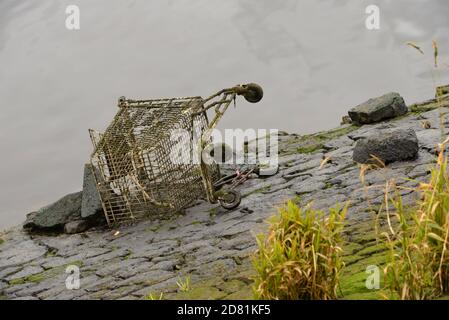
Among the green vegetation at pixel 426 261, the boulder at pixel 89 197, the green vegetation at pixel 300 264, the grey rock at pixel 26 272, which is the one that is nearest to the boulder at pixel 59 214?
the boulder at pixel 89 197

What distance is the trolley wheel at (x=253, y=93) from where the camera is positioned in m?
8.52

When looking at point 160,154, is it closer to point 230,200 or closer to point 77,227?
point 230,200

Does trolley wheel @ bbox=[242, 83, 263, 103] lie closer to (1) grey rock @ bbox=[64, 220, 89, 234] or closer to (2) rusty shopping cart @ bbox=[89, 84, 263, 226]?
(2) rusty shopping cart @ bbox=[89, 84, 263, 226]

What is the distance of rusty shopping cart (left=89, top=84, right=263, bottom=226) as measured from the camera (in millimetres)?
8227

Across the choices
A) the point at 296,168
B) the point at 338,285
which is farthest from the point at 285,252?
the point at 296,168

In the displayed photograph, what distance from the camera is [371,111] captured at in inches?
478

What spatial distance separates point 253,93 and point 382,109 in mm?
4516

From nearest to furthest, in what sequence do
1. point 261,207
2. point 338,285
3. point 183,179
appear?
point 338,285 < point 261,207 < point 183,179

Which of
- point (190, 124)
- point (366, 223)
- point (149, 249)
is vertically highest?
point (190, 124)

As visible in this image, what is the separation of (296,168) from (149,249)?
143 inches

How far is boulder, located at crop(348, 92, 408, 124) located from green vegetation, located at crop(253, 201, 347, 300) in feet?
28.2
